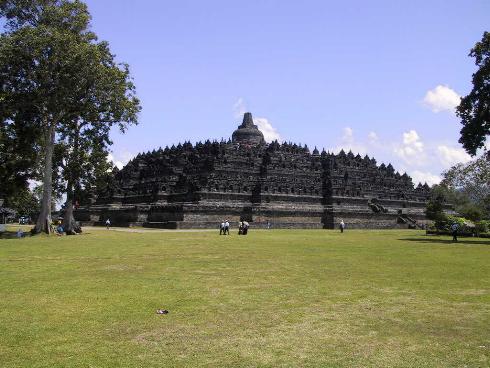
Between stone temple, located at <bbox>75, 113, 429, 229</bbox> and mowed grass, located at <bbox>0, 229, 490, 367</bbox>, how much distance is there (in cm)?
3598

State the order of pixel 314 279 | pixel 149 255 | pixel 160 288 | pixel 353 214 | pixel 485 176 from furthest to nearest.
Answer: pixel 353 214
pixel 485 176
pixel 149 255
pixel 314 279
pixel 160 288

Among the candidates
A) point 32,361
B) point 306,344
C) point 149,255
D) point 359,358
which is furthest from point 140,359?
point 149,255

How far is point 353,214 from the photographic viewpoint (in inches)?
2486

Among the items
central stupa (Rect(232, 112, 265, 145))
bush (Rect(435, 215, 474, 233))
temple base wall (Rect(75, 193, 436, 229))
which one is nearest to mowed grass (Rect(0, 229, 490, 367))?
bush (Rect(435, 215, 474, 233))

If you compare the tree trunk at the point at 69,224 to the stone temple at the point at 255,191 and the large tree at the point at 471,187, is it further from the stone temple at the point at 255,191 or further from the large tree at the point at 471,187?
the large tree at the point at 471,187

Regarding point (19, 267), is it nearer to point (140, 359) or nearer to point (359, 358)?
point (140, 359)

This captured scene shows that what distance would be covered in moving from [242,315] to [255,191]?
51477 mm

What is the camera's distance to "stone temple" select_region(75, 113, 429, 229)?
57625 millimetres

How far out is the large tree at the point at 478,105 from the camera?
35.5 m

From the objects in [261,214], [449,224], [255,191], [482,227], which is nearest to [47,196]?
[261,214]

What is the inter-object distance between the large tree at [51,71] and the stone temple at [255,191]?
16582mm

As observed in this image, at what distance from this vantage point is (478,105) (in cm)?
3625

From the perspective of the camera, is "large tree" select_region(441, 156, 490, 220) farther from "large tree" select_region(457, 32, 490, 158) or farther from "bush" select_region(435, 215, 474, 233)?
"large tree" select_region(457, 32, 490, 158)

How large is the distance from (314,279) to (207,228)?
128 feet
